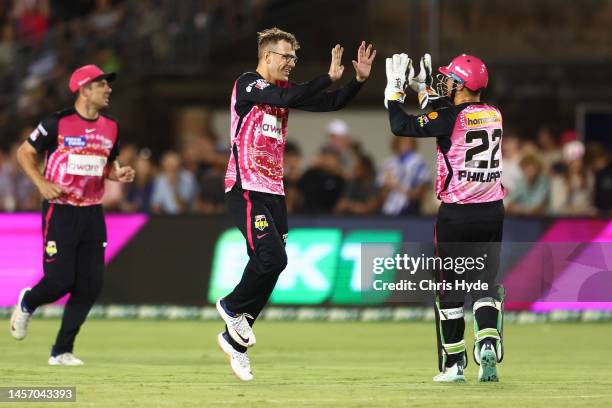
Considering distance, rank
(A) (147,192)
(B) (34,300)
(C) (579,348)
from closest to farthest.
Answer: (B) (34,300)
(C) (579,348)
(A) (147,192)

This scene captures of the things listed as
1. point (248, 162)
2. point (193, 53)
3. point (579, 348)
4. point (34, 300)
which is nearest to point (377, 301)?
point (579, 348)

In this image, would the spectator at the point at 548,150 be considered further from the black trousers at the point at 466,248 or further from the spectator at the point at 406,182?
the black trousers at the point at 466,248

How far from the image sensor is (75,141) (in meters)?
13.5

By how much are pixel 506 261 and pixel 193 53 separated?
34.1ft

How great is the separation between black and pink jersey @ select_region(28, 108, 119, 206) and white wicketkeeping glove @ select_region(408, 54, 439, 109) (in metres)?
3.07

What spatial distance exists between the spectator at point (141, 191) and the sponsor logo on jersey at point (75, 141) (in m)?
7.81

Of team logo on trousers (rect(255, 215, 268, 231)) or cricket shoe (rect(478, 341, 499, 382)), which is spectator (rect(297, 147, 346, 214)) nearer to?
team logo on trousers (rect(255, 215, 268, 231))

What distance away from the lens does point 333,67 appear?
11.3 metres

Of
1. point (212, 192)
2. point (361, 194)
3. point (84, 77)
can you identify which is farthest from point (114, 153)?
point (361, 194)

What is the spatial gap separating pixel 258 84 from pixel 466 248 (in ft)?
6.47

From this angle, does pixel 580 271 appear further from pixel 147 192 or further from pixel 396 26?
pixel 396 26

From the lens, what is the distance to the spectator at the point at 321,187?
2062cm

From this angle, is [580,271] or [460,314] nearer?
[460,314]

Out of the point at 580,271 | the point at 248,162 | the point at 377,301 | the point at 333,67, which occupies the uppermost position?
the point at 333,67
